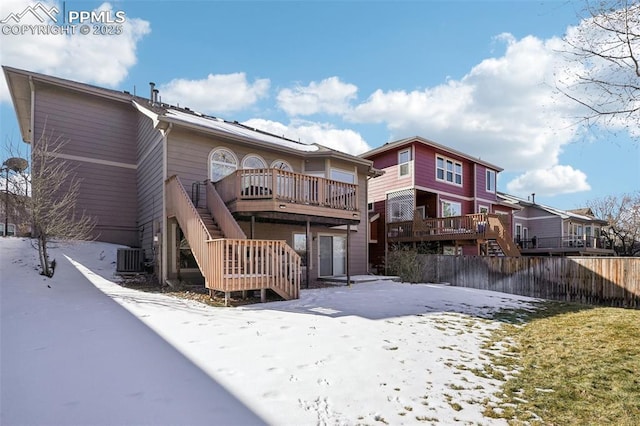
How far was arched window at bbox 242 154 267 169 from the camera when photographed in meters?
12.7

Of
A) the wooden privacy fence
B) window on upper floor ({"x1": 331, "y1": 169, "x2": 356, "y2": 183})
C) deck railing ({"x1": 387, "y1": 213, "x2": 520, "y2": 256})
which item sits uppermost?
window on upper floor ({"x1": 331, "y1": 169, "x2": 356, "y2": 183})

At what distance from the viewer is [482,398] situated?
11.2ft

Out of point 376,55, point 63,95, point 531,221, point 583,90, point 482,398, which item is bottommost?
point 482,398

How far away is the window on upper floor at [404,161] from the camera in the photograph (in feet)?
64.5

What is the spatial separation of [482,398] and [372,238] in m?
17.3

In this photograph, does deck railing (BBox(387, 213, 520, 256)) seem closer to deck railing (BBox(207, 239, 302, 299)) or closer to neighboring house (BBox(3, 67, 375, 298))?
neighboring house (BBox(3, 67, 375, 298))

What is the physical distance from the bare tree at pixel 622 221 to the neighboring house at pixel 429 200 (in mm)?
16850

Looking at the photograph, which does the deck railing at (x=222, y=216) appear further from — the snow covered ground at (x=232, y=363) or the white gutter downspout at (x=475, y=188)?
the white gutter downspout at (x=475, y=188)

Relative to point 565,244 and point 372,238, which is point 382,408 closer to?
point 372,238

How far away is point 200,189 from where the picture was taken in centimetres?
1152

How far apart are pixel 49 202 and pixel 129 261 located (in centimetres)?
305

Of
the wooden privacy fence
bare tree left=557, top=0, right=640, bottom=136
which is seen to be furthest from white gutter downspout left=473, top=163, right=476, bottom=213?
bare tree left=557, top=0, right=640, bottom=136

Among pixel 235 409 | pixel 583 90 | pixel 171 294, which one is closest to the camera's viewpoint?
pixel 235 409

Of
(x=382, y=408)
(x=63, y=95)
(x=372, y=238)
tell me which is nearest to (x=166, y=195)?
(x=63, y=95)
